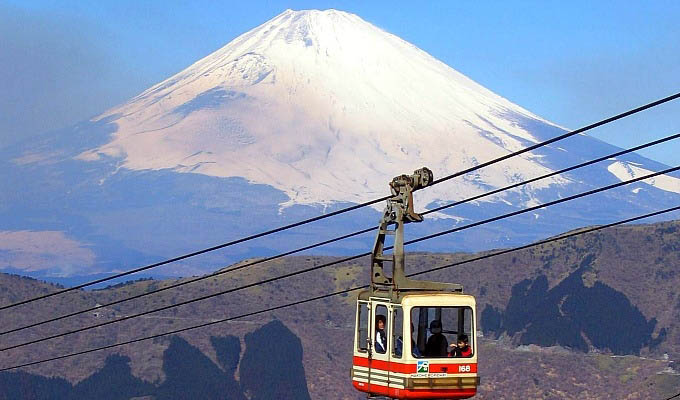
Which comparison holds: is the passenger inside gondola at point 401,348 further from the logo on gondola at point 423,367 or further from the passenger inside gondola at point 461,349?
the passenger inside gondola at point 461,349

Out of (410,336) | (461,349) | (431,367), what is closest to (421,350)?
(410,336)

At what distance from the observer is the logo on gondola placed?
120ft

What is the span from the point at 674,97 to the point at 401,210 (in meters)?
8.59

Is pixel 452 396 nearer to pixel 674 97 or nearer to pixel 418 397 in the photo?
pixel 418 397

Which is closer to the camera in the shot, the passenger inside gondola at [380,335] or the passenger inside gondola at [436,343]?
the passenger inside gondola at [436,343]

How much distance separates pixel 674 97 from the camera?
3400 cm

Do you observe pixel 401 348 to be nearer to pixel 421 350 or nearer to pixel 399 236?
pixel 421 350

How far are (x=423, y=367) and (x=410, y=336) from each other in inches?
38.4

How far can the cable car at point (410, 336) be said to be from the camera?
36.6m

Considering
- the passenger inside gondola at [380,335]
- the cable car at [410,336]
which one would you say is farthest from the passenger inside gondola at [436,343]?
the passenger inside gondola at [380,335]

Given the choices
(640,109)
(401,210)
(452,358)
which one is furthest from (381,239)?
(640,109)

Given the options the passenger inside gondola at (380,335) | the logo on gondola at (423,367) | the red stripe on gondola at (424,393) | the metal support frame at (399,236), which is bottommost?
the red stripe on gondola at (424,393)

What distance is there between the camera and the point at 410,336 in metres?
37.0

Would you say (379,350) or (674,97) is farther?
(379,350)
